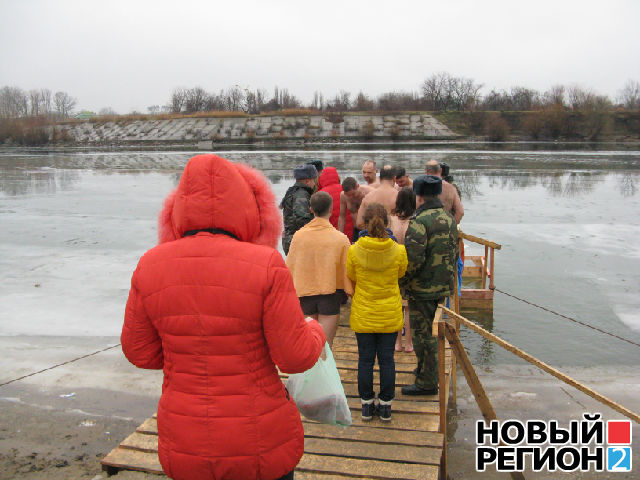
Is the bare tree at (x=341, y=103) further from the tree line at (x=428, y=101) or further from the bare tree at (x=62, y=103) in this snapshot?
the bare tree at (x=62, y=103)

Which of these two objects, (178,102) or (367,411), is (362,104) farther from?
(367,411)

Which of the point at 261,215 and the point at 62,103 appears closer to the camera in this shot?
the point at 261,215

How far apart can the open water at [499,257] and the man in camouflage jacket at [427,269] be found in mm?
2325

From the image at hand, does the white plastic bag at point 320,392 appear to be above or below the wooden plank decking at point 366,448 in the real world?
above

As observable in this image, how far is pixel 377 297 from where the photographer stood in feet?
13.8

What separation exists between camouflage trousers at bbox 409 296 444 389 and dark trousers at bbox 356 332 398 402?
49 centimetres

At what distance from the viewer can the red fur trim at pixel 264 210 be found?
2.36 metres

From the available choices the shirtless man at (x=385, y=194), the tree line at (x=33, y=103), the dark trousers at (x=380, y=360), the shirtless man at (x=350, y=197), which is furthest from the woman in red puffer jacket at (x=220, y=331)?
the tree line at (x=33, y=103)

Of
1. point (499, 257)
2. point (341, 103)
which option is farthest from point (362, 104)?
point (499, 257)

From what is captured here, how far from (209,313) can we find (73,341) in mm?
5914

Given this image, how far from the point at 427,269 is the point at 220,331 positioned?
2831 millimetres

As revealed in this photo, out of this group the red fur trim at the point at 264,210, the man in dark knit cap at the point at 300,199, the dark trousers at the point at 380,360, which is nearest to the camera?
the red fur trim at the point at 264,210

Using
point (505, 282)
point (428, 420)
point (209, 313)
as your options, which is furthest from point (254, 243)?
point (505, 282)

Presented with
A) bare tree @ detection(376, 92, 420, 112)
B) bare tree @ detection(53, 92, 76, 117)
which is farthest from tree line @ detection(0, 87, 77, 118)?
bare tree @ detection(376, 92, 420, 112)
